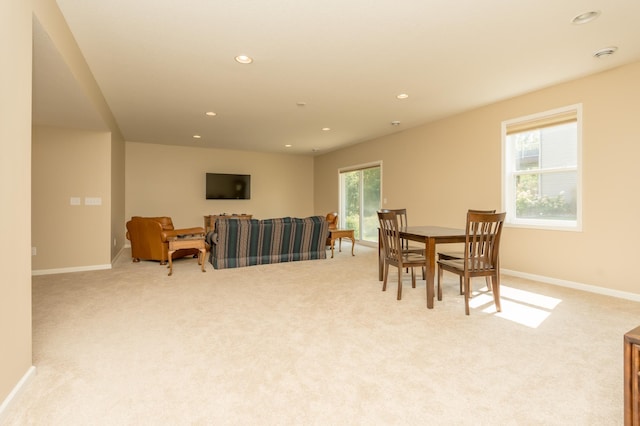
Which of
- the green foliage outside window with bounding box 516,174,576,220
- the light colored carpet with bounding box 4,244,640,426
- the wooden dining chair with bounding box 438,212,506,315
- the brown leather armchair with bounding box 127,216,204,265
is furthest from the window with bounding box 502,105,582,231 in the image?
the brown leather armchair with bounding box 127,216,204,265

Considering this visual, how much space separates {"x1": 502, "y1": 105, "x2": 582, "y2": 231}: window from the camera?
3.87 metres

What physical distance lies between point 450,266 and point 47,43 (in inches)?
150

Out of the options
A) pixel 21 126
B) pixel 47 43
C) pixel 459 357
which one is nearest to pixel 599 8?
pixel 459 357

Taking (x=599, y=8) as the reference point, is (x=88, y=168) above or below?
below

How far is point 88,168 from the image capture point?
477cm

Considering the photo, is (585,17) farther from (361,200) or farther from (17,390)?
(361,200)

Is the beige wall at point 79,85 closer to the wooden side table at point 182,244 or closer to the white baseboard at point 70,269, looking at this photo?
the white baseboard at point 70,269

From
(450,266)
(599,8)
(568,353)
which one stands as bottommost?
(568,353)

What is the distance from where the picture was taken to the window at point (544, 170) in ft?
12.7

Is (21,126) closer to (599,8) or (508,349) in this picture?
(508,349)

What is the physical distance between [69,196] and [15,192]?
3.73 m

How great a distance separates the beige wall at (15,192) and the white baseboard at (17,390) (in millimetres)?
20

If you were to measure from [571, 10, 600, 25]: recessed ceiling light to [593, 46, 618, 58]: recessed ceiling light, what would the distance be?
2.41ft

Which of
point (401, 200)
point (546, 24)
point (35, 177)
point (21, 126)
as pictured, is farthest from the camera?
point (401, 200)
